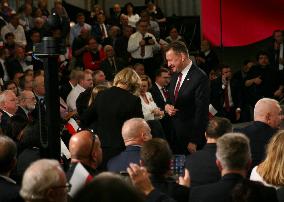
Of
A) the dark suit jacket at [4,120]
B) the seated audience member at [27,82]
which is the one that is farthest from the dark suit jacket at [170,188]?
the seated audience member at [27,82]

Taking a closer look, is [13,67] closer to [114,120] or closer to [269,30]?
[269,30]

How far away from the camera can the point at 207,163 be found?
4875mm

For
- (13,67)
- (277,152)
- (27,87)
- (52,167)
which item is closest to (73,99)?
(27,87)

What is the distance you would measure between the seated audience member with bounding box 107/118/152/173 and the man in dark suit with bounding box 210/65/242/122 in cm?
585

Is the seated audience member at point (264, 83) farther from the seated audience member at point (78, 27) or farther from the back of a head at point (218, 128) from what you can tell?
the back of a head at point (218, 128)

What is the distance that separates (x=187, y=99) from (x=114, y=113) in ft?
3.10

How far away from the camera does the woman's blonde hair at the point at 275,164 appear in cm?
421

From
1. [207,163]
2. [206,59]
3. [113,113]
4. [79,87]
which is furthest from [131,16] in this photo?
[207,163]

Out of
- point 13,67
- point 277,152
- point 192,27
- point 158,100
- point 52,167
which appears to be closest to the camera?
point 52,167

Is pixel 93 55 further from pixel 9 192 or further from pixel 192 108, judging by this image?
pixel 9 192

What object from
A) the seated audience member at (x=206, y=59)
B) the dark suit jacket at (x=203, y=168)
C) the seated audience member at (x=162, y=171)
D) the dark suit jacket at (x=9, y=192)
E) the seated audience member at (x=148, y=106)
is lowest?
the seated audience member at (x=206, y=59)

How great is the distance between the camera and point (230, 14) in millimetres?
11844

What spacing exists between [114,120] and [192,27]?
33.2ft

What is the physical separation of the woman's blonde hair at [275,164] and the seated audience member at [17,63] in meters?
7.43
